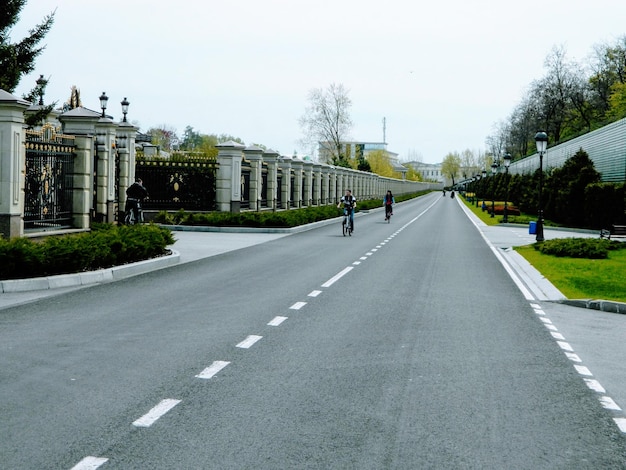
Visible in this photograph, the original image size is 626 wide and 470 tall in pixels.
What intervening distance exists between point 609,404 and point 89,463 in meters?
4.25

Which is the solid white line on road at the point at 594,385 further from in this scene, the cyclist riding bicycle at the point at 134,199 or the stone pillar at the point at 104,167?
the cyclist riding bicycle at the point at 134,199

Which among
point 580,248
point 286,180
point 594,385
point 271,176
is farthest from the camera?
point 286,180

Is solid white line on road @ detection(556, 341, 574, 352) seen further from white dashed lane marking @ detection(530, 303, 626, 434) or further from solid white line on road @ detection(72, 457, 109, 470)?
solid white line on road @ detection(72, 457, 109, 470)

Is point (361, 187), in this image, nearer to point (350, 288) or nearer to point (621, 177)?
point (621, 177)

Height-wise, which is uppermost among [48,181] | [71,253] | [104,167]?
[104,167]

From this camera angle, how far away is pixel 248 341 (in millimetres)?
8273

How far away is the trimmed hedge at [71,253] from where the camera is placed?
12.3 m

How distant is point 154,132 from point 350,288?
5852 inches

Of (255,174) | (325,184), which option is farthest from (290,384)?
(325,184)

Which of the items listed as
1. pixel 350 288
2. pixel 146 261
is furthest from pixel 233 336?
pixel 146 261

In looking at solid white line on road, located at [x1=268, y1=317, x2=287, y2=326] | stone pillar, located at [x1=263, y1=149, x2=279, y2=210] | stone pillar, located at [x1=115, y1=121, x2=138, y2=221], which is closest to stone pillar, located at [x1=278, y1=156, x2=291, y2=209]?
stone pillar, located at [x1=263, y1=149, x2=279, y2=210]

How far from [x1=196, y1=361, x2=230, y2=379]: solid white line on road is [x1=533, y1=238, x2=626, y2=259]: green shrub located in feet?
51.8

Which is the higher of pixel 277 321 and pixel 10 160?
pixel 10 160

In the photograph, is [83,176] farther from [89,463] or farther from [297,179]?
[297,179]
